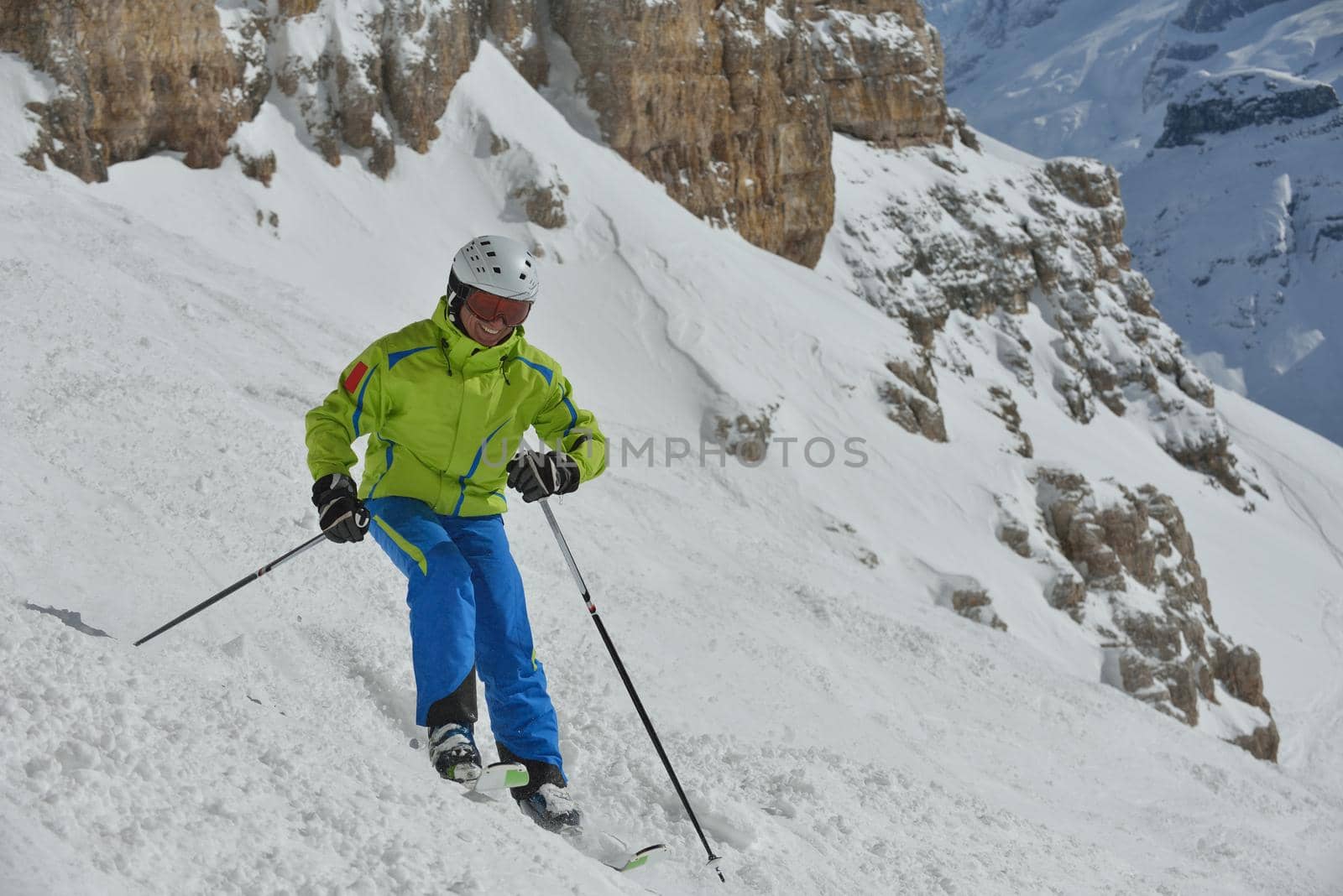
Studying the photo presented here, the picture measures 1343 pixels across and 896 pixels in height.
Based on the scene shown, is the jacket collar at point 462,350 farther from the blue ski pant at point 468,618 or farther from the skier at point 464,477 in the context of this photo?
the blue ski pant at point 468,618

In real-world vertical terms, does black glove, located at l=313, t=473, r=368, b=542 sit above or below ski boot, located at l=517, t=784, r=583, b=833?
above

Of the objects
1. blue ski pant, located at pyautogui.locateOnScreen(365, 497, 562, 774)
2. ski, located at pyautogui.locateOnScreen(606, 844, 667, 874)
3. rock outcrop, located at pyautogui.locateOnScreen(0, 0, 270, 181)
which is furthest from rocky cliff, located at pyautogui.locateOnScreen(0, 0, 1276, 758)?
ski, located at pyautogui.locateOnScreen(606, 844, 667, 874)

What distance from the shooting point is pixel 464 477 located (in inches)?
214

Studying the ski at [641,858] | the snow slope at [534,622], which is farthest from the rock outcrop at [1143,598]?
the ski at [641,858]

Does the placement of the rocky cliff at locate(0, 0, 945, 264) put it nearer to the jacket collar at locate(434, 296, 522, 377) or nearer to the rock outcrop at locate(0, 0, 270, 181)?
the rock outcrop at locate(0, 0, 270, 181)

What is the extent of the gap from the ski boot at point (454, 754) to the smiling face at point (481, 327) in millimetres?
1719

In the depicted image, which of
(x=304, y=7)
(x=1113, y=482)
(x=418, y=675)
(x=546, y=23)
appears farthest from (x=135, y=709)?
(x=1113, y=482)

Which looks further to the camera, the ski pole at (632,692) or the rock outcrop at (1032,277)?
the rock outcrop at (1032,277)

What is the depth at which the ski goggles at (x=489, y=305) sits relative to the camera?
5250 mm

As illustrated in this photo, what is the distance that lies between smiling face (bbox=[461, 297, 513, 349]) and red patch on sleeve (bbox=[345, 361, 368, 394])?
0.48m

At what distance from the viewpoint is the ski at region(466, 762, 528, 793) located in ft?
15.4

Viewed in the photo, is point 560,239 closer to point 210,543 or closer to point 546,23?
point 546,23

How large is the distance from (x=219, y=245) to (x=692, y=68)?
714 inches

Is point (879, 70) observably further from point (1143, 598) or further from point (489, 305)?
point (489, 305)
